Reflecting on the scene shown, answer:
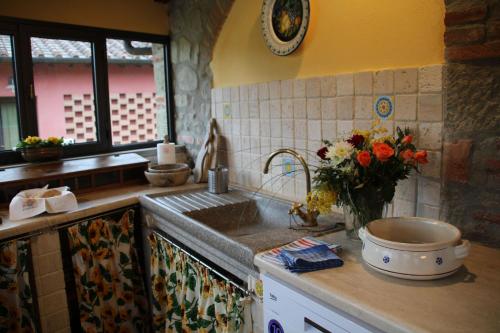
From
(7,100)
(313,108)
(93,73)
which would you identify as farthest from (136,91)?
(313,108)

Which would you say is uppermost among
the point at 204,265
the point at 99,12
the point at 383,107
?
the point at 99,12

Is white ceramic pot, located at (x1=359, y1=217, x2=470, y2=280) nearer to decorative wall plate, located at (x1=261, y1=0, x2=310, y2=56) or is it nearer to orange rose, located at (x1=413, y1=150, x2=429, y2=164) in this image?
orange rose, located at (x1=413, y1=150, x2=429, y2=164)

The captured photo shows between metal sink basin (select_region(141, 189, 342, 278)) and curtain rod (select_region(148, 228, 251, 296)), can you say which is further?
metal sink basin (select_region(141, 189, 342, 278))

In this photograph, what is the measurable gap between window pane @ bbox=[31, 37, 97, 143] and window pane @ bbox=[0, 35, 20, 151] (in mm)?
125

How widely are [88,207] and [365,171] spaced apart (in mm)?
1408

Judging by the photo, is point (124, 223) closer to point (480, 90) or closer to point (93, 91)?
point (93, 91)

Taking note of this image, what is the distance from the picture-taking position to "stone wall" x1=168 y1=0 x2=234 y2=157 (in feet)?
7.86

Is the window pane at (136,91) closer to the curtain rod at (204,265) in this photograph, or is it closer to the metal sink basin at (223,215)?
the metal sink basin at (223,215)

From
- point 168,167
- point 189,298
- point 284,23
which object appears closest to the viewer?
point 189,298

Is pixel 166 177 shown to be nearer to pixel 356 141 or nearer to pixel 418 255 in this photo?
pixel 356 141

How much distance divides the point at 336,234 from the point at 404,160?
0.38 metres

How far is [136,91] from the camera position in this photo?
2914mm

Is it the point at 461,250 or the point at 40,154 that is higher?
the point at 40,154

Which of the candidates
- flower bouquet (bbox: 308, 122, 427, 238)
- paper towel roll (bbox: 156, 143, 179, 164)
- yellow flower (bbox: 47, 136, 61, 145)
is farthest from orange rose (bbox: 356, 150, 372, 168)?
yellow flower (bbox: 47, 136, 61, 145)
